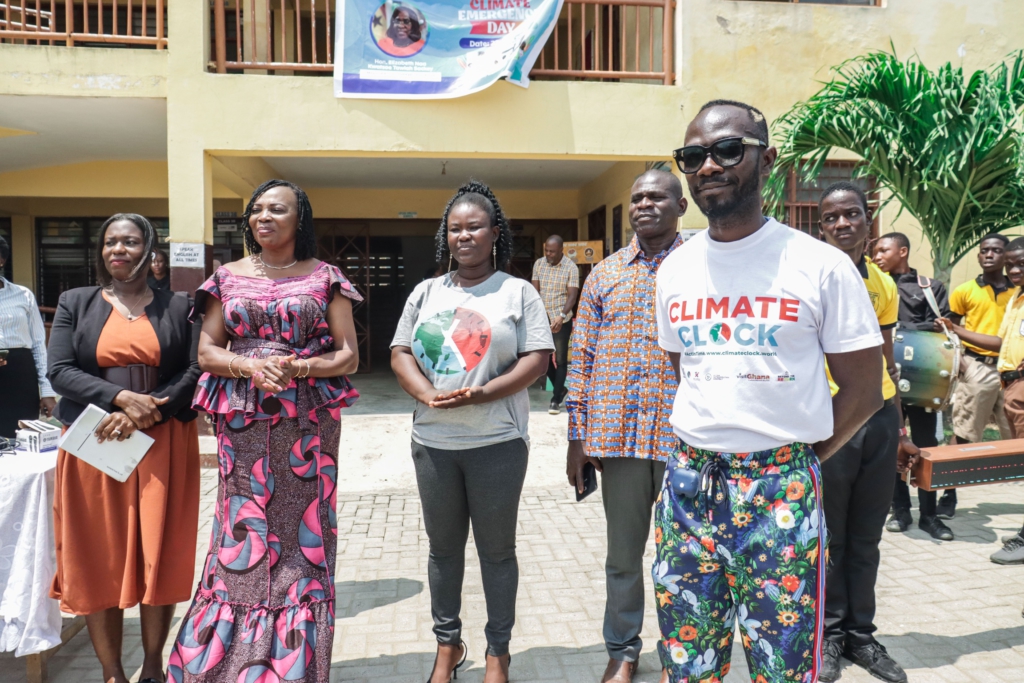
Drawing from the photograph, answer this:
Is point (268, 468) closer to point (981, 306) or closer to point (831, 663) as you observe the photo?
point (831, 663)

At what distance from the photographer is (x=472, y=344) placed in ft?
8.80

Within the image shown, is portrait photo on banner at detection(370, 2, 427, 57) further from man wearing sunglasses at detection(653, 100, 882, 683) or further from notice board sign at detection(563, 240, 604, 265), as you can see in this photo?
man wearing sunglasses at detection(653, 100, 882, 683)

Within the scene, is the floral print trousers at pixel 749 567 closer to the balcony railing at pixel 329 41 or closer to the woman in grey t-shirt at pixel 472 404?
the woman in grey t-shirt at pixel 472 404

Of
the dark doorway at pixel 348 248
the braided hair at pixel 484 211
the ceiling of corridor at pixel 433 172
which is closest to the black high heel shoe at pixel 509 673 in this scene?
the braided hair at pixel 484 211

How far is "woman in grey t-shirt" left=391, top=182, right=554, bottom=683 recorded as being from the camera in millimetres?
2680

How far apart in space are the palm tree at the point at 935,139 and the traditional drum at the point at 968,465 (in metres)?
3.52

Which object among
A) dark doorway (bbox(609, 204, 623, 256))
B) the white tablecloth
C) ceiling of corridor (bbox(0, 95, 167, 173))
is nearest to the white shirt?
the white tablecloth

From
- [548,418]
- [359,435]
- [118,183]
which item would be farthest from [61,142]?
[548,418]

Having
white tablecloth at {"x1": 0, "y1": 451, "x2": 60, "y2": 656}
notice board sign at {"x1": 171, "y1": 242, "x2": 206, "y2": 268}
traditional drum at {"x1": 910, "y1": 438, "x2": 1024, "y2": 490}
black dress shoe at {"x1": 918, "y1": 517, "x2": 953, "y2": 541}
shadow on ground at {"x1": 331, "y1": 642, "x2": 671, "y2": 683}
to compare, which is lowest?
shadow on ground at {"x1": 331, "y1": 642, "x2": 671, "y2": 683}

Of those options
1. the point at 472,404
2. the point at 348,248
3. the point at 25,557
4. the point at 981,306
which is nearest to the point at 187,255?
the point at 25,557

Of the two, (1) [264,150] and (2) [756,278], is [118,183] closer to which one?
(1) [264,150]

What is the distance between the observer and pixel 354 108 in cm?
725

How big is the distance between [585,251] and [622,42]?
312cm

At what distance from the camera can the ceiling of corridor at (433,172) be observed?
382 inches
